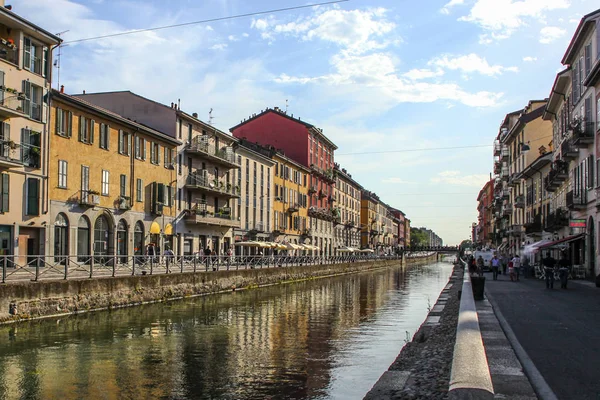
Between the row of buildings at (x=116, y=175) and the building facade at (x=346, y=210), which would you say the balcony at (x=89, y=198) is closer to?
the row of buildings at (x=116, y=175)

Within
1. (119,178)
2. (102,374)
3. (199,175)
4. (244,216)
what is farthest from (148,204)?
(102,374)

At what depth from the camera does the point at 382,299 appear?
107ft

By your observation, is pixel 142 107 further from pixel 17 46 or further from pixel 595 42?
pixel 595 42

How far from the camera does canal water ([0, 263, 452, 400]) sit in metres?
11.1

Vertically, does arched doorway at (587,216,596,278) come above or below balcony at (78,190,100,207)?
below

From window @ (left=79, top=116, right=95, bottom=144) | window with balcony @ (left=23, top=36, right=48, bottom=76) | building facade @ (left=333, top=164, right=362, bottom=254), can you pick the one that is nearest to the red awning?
window @ (left=79, top=116, right=95, bottom=144)

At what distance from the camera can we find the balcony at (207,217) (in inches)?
1937

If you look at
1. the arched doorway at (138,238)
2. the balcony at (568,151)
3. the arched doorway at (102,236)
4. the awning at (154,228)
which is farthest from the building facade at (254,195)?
the balcony at (568,151)

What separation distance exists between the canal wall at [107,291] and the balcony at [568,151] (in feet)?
65.4

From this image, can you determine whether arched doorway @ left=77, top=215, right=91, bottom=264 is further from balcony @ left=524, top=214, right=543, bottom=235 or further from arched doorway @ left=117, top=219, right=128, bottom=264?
balcony @ left=524, top=214, right=543, bottom=235

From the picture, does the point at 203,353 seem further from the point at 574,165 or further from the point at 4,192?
the point at 574,165

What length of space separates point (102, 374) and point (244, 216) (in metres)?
48.8

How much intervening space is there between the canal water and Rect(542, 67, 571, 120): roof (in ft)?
72.3

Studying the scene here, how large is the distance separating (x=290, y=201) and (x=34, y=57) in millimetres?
43661
